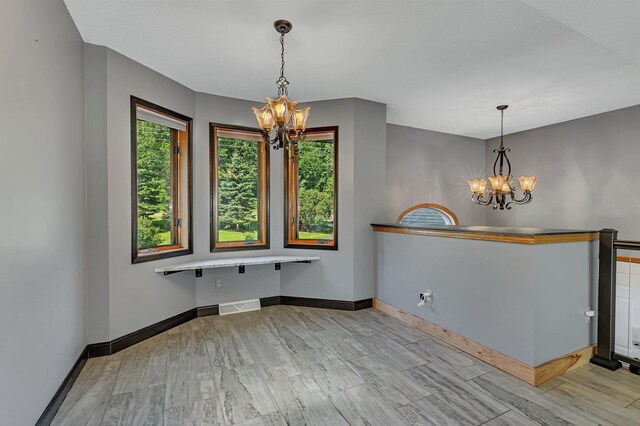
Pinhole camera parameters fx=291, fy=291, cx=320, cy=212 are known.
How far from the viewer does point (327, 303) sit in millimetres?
3902

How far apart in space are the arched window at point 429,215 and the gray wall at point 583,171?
1.14m

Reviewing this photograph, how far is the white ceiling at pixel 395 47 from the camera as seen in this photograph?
2.11 metres

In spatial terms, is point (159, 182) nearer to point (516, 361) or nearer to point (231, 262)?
point (231, 262)

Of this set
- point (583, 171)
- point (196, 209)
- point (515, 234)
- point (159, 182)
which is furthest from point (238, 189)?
point (583, 171)

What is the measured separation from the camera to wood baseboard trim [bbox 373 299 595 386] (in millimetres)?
2223

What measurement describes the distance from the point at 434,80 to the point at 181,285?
12.5 feet

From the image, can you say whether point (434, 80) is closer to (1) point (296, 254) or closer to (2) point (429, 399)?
(1) point (296, 254)

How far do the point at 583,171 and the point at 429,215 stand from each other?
2.48 metres

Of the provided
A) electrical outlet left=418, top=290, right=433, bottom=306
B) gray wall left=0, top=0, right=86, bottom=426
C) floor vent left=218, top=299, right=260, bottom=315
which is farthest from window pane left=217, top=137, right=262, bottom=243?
electrical outlet left=418, top=290, right=433, bottom=306

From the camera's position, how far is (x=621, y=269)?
8.78 feet

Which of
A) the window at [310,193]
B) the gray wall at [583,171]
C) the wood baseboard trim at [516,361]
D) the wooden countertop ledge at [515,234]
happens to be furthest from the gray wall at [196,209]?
the gray wall at [583,171]

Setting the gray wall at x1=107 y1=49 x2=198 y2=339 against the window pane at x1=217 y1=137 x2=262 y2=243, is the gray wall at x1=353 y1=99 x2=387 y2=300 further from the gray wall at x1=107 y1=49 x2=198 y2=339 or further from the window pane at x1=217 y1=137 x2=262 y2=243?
the gray wall at x1=107 y1=49 x2=198 y2=339

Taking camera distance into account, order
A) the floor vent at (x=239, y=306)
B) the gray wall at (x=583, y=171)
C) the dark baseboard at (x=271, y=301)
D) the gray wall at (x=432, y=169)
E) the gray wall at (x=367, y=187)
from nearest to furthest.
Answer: the floor vent at (x=239, y=306) → the gray wall at (x=367, y=187) → the dark baseboard at (x=271, y=301) → the gray wall at (x=583, y=171) → the gray wall at (x=432, y=169)

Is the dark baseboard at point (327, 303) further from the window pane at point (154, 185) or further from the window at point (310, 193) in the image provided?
the window pane at point (154, 185)
